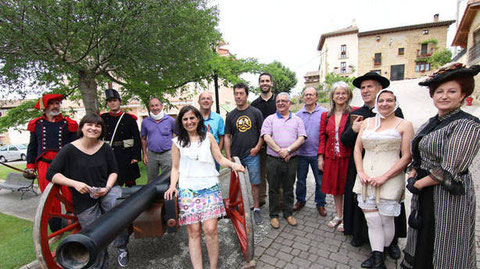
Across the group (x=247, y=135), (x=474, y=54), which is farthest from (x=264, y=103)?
(x=474, y=54)

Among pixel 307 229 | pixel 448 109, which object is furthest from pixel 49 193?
pixel 448 109

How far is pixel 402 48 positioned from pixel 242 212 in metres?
49.0

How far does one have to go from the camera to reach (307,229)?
10.8 feet

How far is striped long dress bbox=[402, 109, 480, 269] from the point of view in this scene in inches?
67.8

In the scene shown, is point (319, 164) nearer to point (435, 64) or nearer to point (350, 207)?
point (350, 207)

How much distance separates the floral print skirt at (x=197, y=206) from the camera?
90.3 inches

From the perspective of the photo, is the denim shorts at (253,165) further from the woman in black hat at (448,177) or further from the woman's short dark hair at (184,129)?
the woman in black hat at (448,177)

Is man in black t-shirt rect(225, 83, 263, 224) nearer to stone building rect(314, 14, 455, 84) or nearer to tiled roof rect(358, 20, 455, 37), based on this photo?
stone building rect(314, 14, 455, 84)

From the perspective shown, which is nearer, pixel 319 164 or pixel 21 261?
pixel 21 261

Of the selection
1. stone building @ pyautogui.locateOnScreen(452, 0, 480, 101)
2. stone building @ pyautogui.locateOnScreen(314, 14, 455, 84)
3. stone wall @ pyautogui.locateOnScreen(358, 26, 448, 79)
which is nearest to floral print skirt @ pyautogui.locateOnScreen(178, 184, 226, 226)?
stone building @ pyautogui.locateOnScreen(452, 0, 480, 101)

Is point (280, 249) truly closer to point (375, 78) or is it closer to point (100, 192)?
point (100, 192)

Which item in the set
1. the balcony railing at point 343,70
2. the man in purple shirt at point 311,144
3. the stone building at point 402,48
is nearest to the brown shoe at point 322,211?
the man in purple shirt at point 311,144

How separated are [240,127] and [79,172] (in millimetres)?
2116

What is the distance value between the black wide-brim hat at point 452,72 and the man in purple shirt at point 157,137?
3.50 metres
